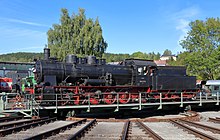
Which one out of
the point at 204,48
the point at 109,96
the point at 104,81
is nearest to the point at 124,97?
the point at 109,96

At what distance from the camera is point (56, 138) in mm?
8898

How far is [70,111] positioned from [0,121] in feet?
14.3

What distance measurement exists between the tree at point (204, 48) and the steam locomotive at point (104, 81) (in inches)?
550

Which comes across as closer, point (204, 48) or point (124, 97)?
point (124, 97)

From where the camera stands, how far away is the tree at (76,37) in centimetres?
4300

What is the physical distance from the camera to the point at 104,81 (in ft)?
59.6

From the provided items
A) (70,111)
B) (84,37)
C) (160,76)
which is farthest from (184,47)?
(70,111)

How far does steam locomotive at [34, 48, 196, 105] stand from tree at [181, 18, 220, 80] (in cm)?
1396

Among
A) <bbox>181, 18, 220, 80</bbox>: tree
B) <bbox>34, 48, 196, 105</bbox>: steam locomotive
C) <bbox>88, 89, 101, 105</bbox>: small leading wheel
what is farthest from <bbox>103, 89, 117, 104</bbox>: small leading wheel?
<bbox>181, 18, 220, 80</bbox>: tree

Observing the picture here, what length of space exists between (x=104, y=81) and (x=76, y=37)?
2664 centimetres

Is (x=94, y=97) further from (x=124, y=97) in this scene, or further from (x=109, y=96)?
(x=124, y=97)

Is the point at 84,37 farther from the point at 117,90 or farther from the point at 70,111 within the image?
the point at 70,111

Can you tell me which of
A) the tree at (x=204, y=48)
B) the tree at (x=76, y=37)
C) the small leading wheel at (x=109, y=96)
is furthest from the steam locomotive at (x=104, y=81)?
the tree at (x=76, y=37)

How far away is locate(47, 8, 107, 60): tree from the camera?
43.0 meters
